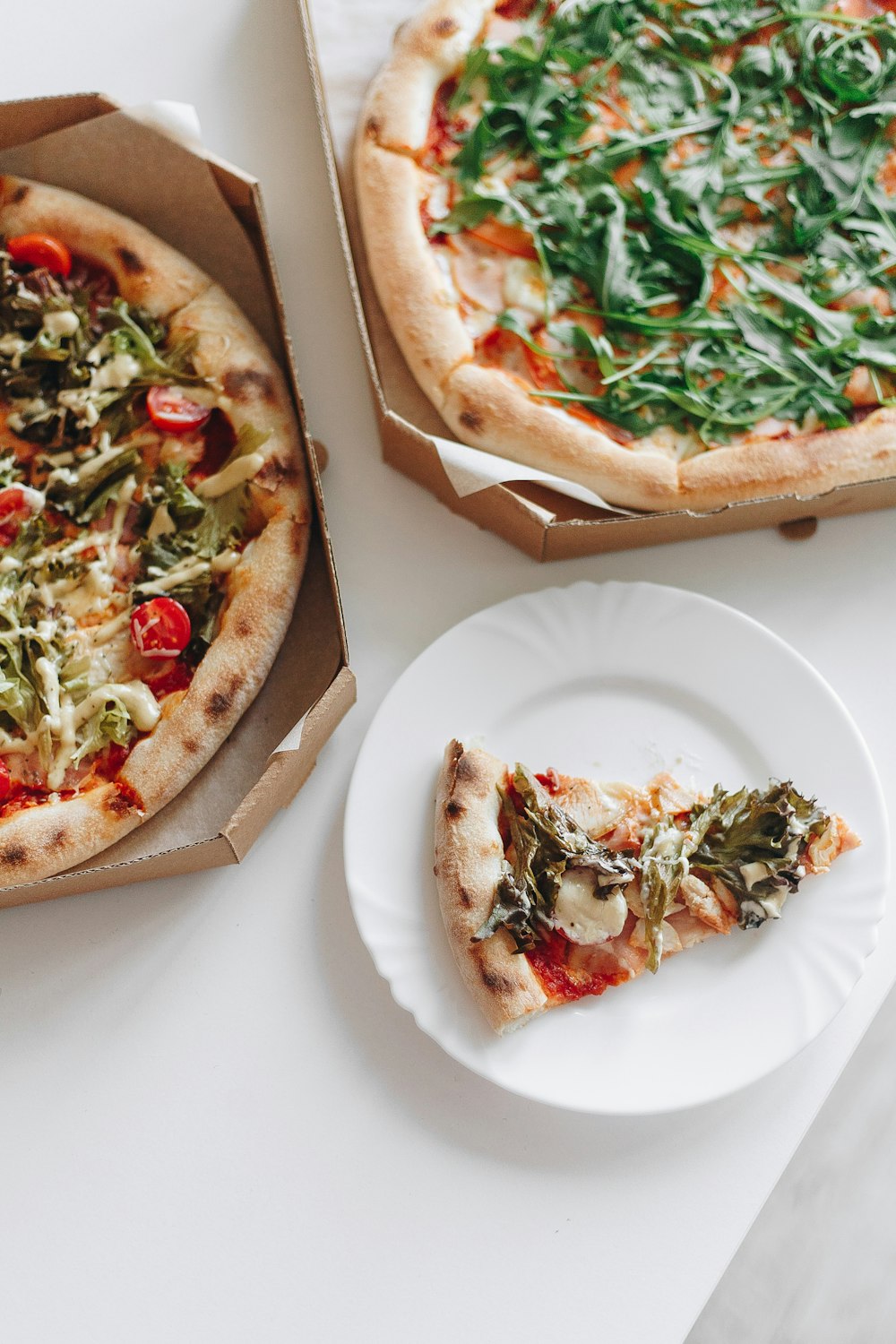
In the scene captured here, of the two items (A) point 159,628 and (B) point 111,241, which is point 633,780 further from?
(B) point 111,241

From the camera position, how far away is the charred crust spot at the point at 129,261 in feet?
7.29

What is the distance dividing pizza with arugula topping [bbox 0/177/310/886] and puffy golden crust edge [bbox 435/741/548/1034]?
421mm

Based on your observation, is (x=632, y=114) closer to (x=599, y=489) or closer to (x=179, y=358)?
(x=599, y=489)

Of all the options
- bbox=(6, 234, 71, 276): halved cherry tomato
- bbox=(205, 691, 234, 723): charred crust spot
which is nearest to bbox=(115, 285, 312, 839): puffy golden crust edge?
bbox=(205, 691, 234, 723): charred crust spot

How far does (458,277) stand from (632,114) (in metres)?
0.56

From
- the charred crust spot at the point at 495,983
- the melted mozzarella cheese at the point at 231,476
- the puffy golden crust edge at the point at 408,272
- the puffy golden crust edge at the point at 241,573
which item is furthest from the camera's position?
the puffy golden crust edge at the point at 408,272

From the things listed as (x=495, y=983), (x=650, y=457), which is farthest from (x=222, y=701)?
(x=650, y=457)

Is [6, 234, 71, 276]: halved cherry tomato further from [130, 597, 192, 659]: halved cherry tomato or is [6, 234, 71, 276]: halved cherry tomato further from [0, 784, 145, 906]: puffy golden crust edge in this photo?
[0, 784, 145, 906]: puffy golden crust edge

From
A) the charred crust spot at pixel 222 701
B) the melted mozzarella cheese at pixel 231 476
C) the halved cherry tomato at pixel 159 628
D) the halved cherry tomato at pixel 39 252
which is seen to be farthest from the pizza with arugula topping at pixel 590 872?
the halved cherry tomato at pixel 39 252

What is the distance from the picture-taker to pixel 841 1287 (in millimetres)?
3002

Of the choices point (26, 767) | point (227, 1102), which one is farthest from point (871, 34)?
point (227, 1102)

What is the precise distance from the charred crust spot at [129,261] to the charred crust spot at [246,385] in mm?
312

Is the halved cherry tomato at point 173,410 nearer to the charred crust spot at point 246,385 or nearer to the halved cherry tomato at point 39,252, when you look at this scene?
the charred crust spot at point 246,385

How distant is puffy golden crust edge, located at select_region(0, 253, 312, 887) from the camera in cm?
191
